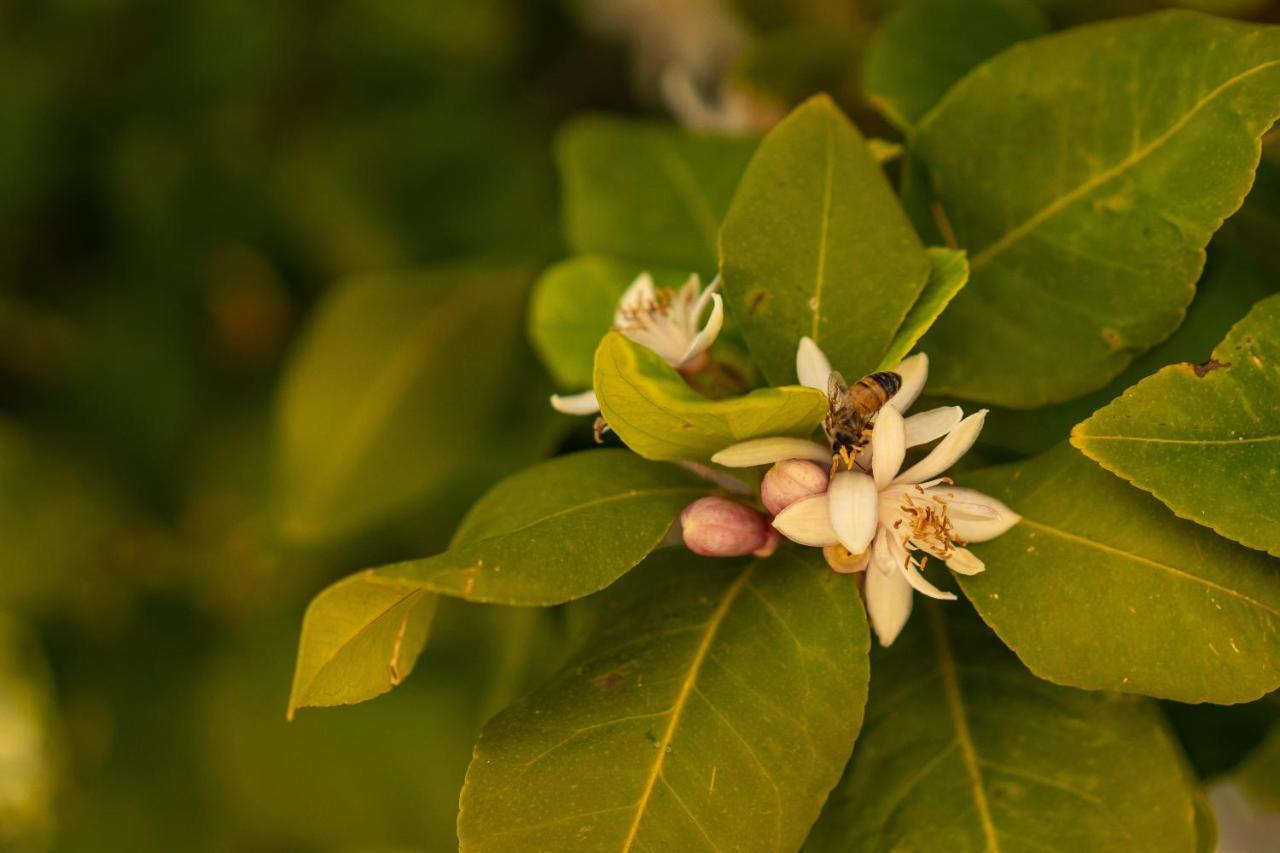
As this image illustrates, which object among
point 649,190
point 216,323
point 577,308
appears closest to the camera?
point 577,308

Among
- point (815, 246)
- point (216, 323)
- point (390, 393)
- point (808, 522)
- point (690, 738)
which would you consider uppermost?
point (815, 246)

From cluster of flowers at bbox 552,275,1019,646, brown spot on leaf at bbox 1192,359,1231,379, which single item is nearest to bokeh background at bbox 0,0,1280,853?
cluster of flowers at bbox 552,275,1019,646

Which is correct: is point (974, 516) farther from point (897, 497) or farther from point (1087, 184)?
point (1087, 184)

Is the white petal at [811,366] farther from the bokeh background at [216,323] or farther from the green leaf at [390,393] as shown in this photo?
the bokeh background at [216,323]

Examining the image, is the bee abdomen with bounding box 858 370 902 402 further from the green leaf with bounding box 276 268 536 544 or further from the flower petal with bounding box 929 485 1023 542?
the green leaf with bounding box 276 268 536 544

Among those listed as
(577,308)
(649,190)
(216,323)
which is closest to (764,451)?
(577,308)

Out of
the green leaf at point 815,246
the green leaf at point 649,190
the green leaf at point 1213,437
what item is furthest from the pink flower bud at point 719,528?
the green leaf at point 649,190

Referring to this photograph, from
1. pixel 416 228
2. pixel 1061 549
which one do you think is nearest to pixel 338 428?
pixel 416 228
